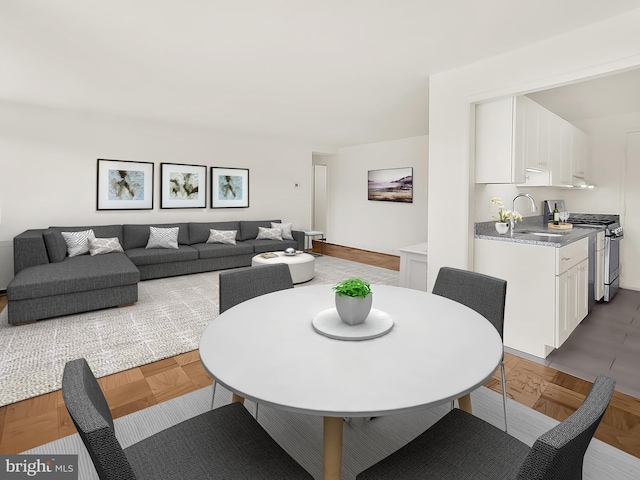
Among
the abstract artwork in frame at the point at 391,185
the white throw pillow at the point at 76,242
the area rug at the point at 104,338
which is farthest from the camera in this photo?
the abstract artwork in frame at the point at 391,185

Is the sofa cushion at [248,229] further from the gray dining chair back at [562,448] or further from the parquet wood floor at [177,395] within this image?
the gray dining chair back at [562,448]

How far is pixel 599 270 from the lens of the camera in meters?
4.02

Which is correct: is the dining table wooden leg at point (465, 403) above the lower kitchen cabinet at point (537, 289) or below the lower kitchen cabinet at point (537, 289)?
below

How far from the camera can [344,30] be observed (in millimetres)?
2570

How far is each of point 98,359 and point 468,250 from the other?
10.3 ft

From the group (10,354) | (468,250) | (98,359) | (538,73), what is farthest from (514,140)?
(10,354)

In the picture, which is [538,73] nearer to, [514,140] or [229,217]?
[514,140]

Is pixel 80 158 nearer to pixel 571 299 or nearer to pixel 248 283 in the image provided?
pixel 248 283

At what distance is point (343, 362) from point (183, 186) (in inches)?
→ 225

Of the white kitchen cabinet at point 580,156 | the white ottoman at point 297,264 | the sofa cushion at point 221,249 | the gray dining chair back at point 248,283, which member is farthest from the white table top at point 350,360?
the sofa cushion at point 221,249

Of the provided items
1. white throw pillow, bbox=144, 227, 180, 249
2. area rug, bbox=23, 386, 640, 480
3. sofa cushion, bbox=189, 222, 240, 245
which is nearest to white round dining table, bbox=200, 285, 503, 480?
area rug, bbox=23, 386, 640, 480

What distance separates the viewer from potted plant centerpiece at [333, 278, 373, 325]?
1.41 m

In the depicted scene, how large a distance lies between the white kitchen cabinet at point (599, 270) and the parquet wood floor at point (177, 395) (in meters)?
1.99

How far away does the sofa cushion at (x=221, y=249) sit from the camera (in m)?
5.57
